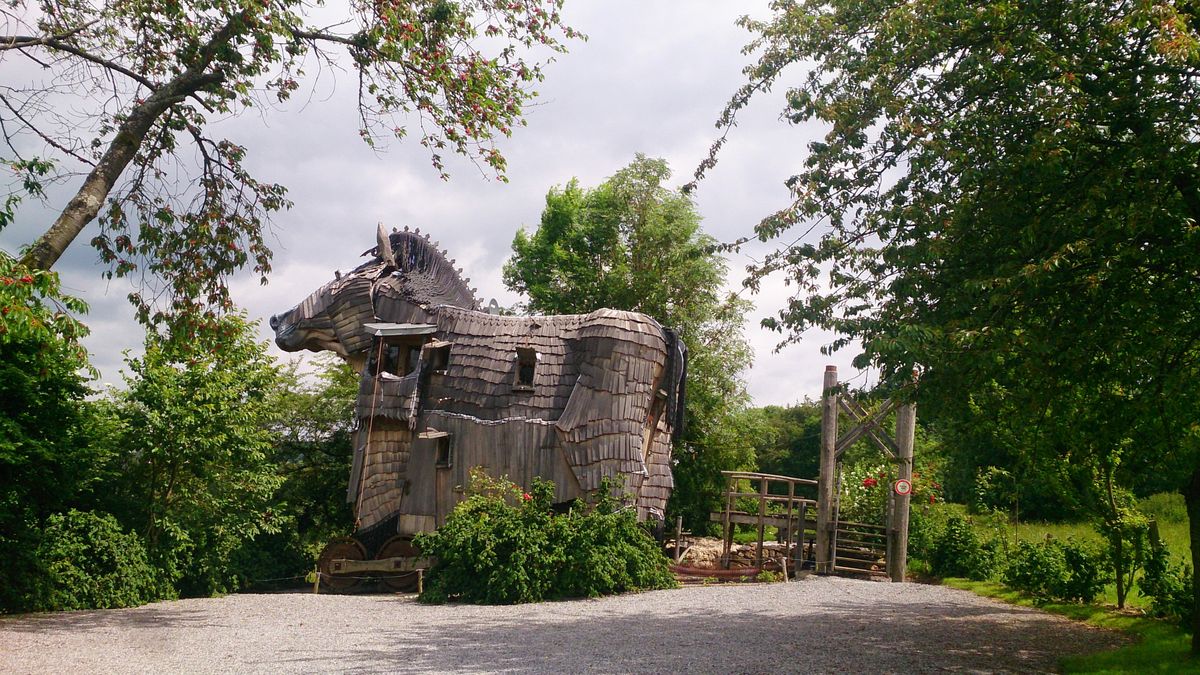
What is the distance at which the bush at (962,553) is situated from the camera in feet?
57.1

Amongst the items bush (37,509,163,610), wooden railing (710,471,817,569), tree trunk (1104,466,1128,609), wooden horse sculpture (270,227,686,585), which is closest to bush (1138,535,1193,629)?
tree trunk (1104,466,1128,609)

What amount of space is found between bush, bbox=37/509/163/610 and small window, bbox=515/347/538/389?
6575 millimetres

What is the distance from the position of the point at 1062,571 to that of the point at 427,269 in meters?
12.3

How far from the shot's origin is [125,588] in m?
13.1

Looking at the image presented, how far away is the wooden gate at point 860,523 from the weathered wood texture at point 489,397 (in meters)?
3.30

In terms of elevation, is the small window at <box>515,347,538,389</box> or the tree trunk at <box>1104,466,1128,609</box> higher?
the small window at <box>515,347,538,389</box>

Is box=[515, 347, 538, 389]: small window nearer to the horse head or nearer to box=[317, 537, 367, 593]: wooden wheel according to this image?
the horse head

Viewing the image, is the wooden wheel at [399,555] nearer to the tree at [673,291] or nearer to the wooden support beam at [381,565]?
the wooden support beam at [381,565]

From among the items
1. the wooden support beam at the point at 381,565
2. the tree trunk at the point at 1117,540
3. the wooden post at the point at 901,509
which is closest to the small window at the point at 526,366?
the wooden support beam at the point at 381,565

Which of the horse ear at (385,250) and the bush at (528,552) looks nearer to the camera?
the bush at (528,552)

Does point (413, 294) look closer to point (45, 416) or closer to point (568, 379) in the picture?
point (568, 379)

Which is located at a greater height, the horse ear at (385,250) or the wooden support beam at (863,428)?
the horse ear at (385,250)

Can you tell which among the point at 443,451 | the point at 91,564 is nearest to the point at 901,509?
the point at 443,451

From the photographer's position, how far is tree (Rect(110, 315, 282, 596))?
1412 centimetres
